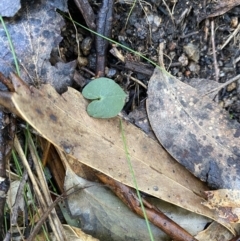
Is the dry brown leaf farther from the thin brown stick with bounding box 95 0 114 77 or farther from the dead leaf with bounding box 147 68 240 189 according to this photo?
the thin brown stick with bounding box 95 0 114 77

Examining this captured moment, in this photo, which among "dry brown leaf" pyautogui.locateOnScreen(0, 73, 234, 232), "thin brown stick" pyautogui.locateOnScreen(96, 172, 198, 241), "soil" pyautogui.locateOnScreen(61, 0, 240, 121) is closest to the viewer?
"dry brown leaf" pyautogui.locateOnScreen(0, 73, 234, 232)

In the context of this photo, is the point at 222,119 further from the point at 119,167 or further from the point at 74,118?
the point at 74,118

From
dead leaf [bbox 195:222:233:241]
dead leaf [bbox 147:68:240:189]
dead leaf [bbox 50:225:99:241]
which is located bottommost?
dead leaf [bbox 195:222:233:241]

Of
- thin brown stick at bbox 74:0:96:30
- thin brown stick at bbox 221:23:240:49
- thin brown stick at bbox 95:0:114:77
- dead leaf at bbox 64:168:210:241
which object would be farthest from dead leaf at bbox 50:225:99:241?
thin brown stick at bbox 221:23:240:49

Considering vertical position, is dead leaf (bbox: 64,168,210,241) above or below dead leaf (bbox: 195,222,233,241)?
above

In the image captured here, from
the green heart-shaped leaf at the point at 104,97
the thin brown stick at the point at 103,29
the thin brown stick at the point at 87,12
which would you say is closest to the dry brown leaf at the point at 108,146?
the green heart-shaped leaf at the point at 104,97

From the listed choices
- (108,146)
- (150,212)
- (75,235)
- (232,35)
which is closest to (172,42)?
(232,35)

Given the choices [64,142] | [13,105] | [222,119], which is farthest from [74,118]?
[222,119]
